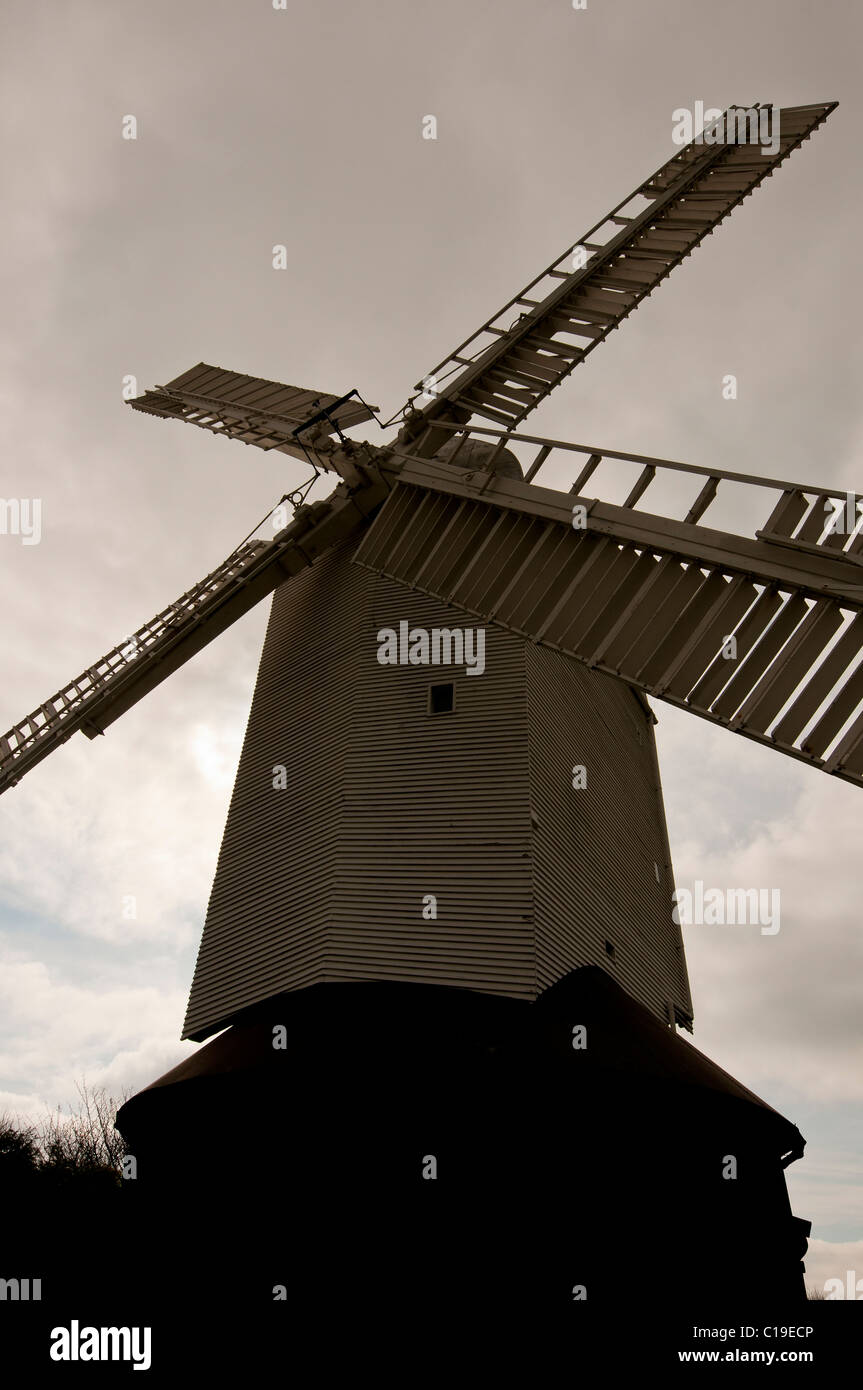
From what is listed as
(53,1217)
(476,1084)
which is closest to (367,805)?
(476,1084)

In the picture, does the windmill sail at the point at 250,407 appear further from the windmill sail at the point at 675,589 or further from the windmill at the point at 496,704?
the windmill sail at the point at 675,589

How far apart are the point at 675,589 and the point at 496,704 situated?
4.42 m

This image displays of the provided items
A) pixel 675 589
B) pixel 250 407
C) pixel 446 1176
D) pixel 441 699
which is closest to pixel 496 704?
pixel 441 699

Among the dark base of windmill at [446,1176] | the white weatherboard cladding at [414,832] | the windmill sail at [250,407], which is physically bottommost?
the dark base of windmill at [446,1176]

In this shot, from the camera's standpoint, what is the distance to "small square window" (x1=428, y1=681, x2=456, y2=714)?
1355 cm

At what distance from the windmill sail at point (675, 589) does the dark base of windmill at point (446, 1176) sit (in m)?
4.32

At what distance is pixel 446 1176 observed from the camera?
9.52 m

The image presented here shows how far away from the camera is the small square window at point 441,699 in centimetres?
1355

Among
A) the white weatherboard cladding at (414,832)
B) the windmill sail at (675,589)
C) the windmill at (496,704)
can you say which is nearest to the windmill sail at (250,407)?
the windmill at (496,704)

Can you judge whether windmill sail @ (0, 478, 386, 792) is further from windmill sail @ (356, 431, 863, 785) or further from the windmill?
windmill sail @ (356, 431, 863, 785)
